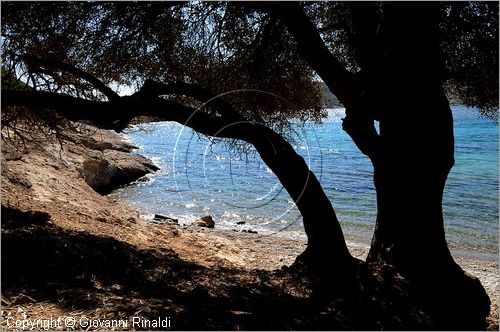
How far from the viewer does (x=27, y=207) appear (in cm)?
822

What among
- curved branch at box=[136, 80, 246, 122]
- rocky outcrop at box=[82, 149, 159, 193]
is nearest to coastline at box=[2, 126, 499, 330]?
curved branch at box=[136, 80, 246, 122]

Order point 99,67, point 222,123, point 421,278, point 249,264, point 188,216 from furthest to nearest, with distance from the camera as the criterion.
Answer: point 188,216, point 249,264, point 99,67, point 222,123, point 421,278

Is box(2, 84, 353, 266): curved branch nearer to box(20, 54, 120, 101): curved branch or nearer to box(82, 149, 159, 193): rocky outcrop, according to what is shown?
box(20, 54, 120, 101): curved branch

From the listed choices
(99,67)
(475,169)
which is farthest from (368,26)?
(475,169)

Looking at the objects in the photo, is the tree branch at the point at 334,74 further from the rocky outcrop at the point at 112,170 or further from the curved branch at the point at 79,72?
the rocky outcrop at the point at 112,170

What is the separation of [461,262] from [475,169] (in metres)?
18.1

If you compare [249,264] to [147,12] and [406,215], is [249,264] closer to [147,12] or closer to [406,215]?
[406,215]

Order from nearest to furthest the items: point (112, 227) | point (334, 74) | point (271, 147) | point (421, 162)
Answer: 1. point (421, 162)
2. point (334, 74)
3. point (271, 147)
4. point (112, 227)

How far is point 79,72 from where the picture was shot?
586 cm

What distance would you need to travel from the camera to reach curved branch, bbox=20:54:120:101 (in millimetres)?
5711

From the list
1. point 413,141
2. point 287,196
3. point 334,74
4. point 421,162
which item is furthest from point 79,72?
point 287,196

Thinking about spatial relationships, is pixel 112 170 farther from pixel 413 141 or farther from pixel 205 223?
A: pixel 413 141

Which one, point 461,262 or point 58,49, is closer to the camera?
point 58,49

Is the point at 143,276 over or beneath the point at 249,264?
over
